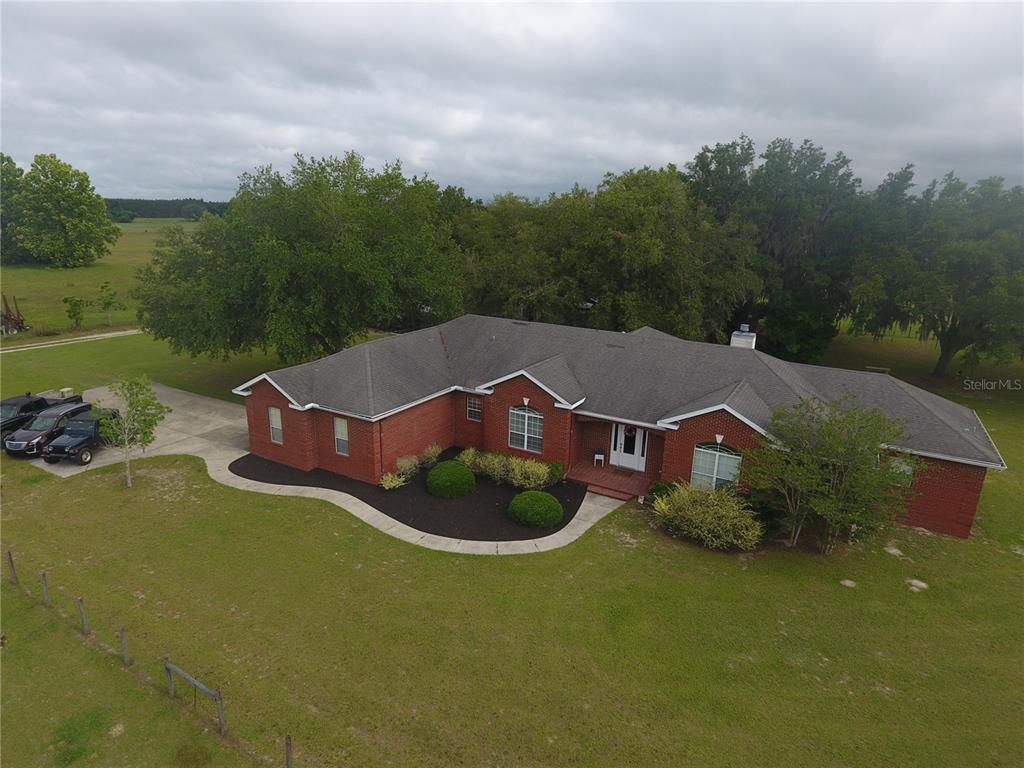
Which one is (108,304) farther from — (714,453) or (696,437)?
(714,453)

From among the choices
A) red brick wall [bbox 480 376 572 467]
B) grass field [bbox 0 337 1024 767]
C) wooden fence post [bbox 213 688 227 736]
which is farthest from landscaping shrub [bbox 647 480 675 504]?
→ wooden fence post [bbox 213 688 227 736]

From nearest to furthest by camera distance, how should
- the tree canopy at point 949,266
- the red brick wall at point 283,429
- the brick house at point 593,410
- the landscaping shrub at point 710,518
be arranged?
the landscaping shrub at point 710,518 < the brick house at point 593,410 < the red brick wall at point 283,429 < the tree canopy at point 949,266

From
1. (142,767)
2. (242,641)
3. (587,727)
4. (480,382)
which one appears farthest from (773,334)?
(142,767)

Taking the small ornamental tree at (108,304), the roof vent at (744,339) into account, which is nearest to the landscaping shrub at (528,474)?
the roof vent at (744,339)

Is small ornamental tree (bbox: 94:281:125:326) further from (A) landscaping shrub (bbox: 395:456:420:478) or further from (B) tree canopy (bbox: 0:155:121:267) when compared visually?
(A) landscaping shrub (bbox: 395:456:420:478)

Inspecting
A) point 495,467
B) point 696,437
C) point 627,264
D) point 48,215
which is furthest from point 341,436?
point 48,215

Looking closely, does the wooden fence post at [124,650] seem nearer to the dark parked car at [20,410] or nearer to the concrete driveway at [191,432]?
the concrete driveway at [191,432]
